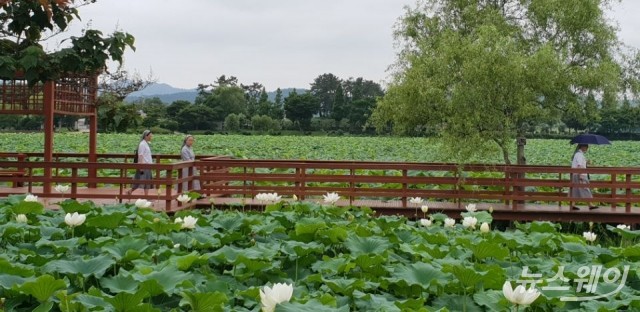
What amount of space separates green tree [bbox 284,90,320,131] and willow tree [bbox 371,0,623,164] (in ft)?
238

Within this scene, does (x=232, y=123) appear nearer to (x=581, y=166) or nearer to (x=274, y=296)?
(x=581, y=166)

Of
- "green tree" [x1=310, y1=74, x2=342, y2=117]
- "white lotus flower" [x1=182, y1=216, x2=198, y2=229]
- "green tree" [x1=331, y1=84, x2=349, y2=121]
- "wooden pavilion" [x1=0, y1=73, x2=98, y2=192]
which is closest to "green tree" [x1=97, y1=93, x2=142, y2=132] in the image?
"wooden pavilion" [x1=0, y1=73, x2=98, y2=192]

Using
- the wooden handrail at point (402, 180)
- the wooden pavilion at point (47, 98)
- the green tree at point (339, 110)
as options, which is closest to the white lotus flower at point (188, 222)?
the wooden handrail at point (402, 180)

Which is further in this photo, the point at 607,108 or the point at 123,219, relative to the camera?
the point at 607,108

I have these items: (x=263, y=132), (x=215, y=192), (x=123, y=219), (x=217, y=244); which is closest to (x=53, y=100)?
(x=215, y=192)

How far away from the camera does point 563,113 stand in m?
14.4

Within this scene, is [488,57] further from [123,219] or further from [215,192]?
[123,219]

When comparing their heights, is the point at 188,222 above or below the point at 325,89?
below

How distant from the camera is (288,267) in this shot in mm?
4781

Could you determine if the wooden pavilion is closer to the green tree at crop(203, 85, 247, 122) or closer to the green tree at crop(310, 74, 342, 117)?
the green tree at crop(203, 85, 247, 122)

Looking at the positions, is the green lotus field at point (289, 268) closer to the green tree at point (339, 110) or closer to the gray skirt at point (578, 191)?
the gray skirt at point (578, 191)

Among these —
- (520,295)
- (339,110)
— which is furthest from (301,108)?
(520,295)

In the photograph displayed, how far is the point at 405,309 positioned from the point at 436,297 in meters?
0.78

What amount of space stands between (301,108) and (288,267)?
8446 centimetres
